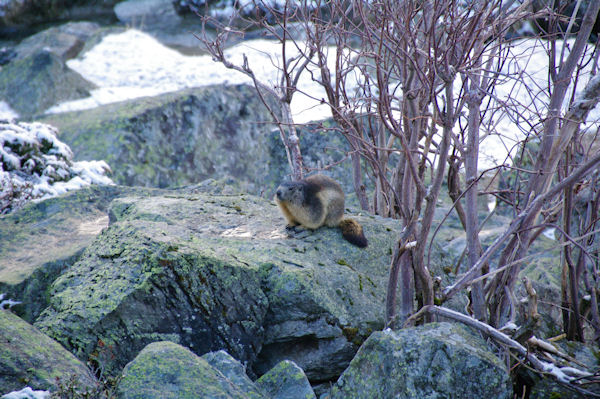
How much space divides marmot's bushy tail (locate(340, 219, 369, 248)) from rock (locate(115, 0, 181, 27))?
19952 millimetres

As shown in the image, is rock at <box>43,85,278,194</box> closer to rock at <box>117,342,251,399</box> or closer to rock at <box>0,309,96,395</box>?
rock at <box>0,309,96,395</box>

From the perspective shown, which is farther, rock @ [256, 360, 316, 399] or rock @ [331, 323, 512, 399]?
rock @ [256, 360, 316, 399]

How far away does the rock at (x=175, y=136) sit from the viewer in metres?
12.6

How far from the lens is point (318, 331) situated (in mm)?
5066

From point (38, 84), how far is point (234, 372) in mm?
15267

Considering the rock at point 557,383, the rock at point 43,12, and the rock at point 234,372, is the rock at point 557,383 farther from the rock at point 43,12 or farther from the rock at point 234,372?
the rock at point 43,12

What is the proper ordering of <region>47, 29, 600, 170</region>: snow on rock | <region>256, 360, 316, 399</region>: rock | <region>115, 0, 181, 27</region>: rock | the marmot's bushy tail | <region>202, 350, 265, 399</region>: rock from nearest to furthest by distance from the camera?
1. <region>202, 350, 265, 399</region>: rock
2. <region>256, 360, 316, 399</region>: rock
3. the marmot's bushy tail
4. <region>47, 29, 600, 170</region>: snow on rock
5. <region>115, 0, 181, 27</region>: rock

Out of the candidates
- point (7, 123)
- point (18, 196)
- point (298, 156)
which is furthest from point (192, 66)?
point (298, 156)

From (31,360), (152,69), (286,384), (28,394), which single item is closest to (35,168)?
(31,360)

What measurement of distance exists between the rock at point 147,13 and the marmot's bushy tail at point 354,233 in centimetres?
1995

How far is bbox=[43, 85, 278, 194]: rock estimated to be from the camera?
496 inches

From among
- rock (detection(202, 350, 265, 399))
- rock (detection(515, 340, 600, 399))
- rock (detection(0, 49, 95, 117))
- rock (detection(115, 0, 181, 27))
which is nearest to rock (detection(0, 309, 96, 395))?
rock (detection(202, 350, 265, 399))

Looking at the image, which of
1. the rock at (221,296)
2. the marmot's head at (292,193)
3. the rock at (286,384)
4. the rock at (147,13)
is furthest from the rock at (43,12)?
the rock at (286,384)

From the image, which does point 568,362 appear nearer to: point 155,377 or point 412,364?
point 412,364
